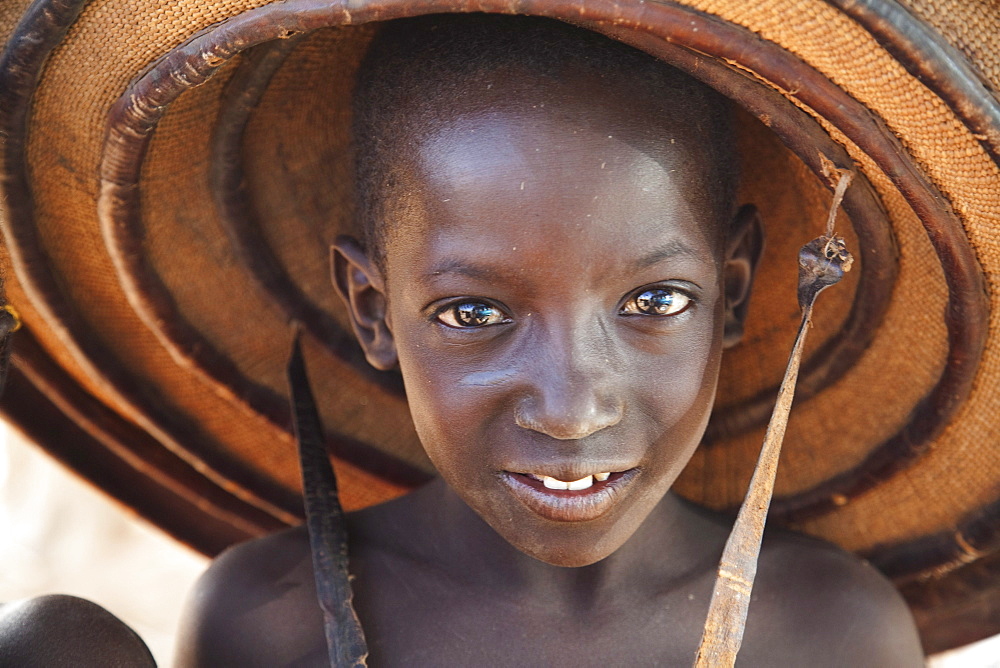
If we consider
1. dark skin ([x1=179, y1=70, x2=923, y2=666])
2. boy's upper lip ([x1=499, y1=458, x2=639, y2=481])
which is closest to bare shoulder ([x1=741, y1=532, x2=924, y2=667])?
dark skin ([x1=179, y1=70, x2=923, y2=666])

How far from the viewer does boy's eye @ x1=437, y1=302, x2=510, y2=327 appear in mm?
1229

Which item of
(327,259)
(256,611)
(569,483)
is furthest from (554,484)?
(327,259)

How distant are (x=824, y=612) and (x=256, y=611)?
73cm

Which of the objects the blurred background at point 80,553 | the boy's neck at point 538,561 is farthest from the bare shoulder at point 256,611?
the blurred background at point 80,553

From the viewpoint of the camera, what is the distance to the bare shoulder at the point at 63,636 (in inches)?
46.4

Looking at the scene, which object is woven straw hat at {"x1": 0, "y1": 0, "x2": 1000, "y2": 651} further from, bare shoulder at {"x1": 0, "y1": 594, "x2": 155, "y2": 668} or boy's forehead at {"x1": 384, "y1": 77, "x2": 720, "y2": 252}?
bare shoulder at {"x1": 0, "y1": 594, "x2": 155, "y2": 668}

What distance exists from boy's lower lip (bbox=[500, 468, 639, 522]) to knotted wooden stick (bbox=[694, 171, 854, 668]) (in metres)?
0.13

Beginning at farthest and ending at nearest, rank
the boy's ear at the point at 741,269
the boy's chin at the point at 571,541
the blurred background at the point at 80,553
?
the blurred background at the point at 80,553 < the boy's ear at the point at 741,269 < the boy's chin at the point at 571,541

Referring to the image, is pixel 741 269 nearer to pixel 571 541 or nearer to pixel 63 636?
pixel 571 541

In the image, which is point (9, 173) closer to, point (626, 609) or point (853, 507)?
point (626, 609)

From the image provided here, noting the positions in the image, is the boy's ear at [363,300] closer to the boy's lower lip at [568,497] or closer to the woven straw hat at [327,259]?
the woven straw hat at [327,259]

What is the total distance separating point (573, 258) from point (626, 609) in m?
0.53

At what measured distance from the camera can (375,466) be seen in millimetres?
1742

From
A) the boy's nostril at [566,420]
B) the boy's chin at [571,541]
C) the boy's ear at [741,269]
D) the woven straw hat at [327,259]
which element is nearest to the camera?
the woven straw hat at [327,259]
